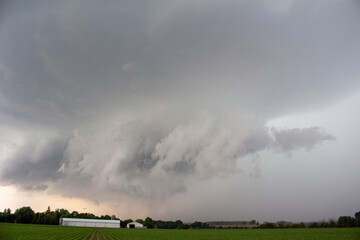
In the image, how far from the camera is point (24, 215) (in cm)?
17738

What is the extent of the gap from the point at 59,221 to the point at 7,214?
39.8 m

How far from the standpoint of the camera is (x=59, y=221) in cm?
17025

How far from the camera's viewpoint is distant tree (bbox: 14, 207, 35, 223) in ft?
575

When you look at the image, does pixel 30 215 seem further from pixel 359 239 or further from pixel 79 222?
pixel 359 239

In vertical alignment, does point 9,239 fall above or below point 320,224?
above

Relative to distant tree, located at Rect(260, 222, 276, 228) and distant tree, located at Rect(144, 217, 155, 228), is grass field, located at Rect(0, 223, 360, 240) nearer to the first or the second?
distant tree, located at Rect(260, 222, 276, 228)

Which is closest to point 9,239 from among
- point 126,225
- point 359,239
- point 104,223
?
point 359,239

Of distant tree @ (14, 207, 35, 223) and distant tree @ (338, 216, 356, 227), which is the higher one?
distant tree @ (14, 207, 35, 223)

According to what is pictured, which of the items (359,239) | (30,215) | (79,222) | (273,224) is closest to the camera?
(359,239)

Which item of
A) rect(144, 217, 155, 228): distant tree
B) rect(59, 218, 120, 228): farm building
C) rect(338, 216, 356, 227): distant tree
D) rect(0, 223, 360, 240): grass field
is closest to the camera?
rect(0, 223, 360, 240): grass field

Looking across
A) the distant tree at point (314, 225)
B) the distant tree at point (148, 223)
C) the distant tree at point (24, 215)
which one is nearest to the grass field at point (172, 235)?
the distant tree at point (314, 225)

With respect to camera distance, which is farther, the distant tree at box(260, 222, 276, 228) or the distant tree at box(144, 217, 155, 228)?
the distant tree at box(144, 217, 155, 228)

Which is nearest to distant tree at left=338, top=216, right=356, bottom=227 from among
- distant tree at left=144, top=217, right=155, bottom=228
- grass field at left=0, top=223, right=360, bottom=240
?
grass field at left=0, top=223, right=360, bottom=240

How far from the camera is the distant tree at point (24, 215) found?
17525cm
